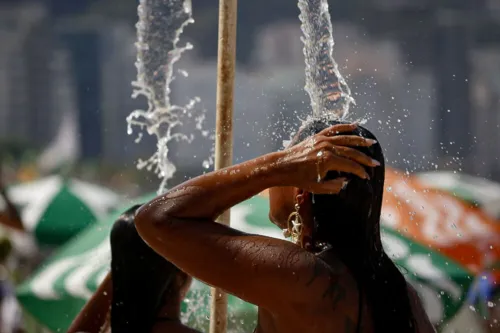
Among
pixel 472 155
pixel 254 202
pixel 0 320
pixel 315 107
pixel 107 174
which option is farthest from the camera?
pixel 107 174

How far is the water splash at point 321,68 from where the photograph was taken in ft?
10.2

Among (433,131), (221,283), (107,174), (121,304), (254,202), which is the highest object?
(221,283)

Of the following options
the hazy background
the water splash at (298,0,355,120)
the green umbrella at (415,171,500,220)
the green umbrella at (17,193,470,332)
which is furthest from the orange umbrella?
the hazy background

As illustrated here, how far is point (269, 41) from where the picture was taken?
27250 mm

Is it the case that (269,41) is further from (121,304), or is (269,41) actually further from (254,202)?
(121,304)

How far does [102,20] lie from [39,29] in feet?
7.34

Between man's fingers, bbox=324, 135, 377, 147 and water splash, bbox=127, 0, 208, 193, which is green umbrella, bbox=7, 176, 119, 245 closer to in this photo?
water splash, bbox=127, 0, 208, 193

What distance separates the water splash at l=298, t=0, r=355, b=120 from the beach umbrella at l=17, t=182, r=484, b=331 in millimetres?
1485

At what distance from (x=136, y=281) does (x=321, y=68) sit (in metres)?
0.93

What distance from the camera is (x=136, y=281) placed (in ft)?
10.8

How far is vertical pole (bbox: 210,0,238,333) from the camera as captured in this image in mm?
3062

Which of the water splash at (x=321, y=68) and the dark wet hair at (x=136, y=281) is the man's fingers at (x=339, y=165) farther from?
the dark wet hair at (x=136, y=281)

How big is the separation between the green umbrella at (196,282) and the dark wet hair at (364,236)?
1894 mm

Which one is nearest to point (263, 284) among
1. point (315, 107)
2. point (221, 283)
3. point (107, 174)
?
point (221, 283)
